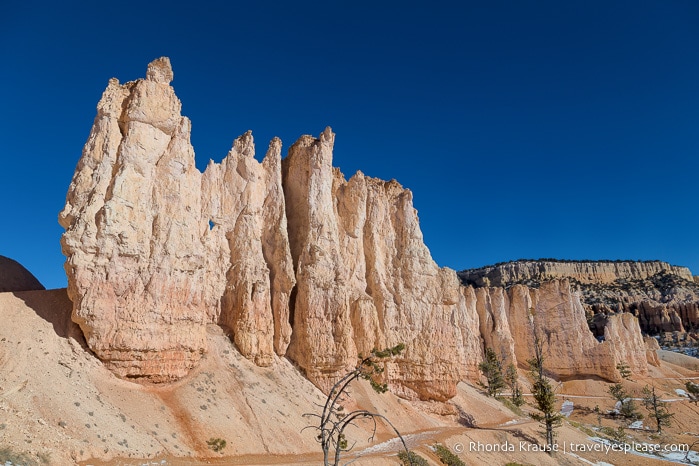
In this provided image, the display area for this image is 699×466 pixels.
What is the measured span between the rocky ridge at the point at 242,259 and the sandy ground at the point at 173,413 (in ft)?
3.98


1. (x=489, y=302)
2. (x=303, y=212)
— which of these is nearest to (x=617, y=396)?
(x=489, y=302)

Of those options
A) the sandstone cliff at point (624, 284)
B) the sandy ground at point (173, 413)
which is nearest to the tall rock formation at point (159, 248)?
the sandy ground at point (173, 413)

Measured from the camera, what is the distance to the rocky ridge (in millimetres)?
23234

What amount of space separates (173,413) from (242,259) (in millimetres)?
10996

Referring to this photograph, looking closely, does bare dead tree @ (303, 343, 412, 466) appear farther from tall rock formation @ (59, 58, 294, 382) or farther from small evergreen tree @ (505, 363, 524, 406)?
small evergreen tree @ (505, 363, 524, 406)

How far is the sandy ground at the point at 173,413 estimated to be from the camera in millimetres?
18484

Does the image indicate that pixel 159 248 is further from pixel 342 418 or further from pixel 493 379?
pixel 493 379

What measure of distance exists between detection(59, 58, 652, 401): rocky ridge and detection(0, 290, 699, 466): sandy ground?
1212 millimetres

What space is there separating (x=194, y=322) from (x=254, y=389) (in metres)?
5.22

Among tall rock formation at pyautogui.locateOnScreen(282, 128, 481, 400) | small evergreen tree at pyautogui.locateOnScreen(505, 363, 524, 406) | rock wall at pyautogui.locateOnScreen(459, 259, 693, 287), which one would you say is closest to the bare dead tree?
tall rock formation at pyautogui.locateOnScreen(282, 128, 481, 400)

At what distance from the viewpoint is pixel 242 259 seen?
3117 cm

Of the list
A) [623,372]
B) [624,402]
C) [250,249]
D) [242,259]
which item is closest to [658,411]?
[624,402]

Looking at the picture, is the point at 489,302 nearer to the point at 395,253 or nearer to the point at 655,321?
the point at 395,253

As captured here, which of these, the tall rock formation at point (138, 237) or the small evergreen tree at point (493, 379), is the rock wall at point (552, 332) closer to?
the small evergreen tree at point (493, 379)
